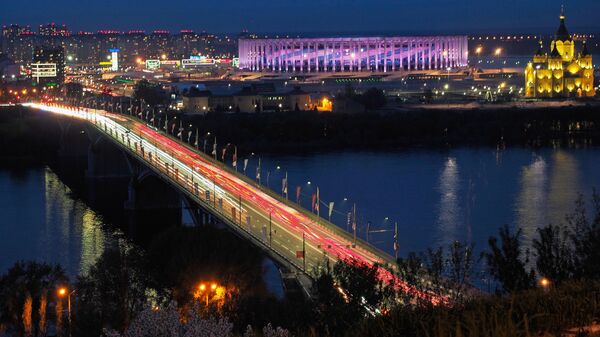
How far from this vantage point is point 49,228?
11.6m

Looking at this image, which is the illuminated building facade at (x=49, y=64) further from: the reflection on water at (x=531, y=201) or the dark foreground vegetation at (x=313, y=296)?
the dark foreground vegetation at (x=313, y=296)

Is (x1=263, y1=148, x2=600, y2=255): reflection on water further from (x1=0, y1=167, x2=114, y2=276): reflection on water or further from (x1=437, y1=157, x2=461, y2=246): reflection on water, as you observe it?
(x1=0, y1=167, x2=114, y2=276): reflection on water

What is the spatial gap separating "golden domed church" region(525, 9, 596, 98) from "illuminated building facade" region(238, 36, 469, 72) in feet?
38.5

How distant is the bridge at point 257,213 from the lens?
7.55 m

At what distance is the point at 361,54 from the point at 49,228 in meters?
29.5

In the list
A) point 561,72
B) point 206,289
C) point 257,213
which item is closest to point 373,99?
Answer: point 561,72

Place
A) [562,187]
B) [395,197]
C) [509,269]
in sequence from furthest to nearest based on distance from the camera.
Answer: [562,187]
[395,197]
[509,269]

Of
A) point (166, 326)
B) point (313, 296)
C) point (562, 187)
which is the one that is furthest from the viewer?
point (562, 187)

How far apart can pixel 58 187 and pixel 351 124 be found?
8.90 metres

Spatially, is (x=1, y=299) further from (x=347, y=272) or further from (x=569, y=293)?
(x=569, y=293)

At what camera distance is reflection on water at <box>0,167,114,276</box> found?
9758 millimetres

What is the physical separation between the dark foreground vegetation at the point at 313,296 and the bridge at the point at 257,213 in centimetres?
19

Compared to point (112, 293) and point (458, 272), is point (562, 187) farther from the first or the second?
point (458, 272)

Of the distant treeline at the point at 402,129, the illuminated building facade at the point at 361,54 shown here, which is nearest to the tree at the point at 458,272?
the distant treeline at the point at 402,129
